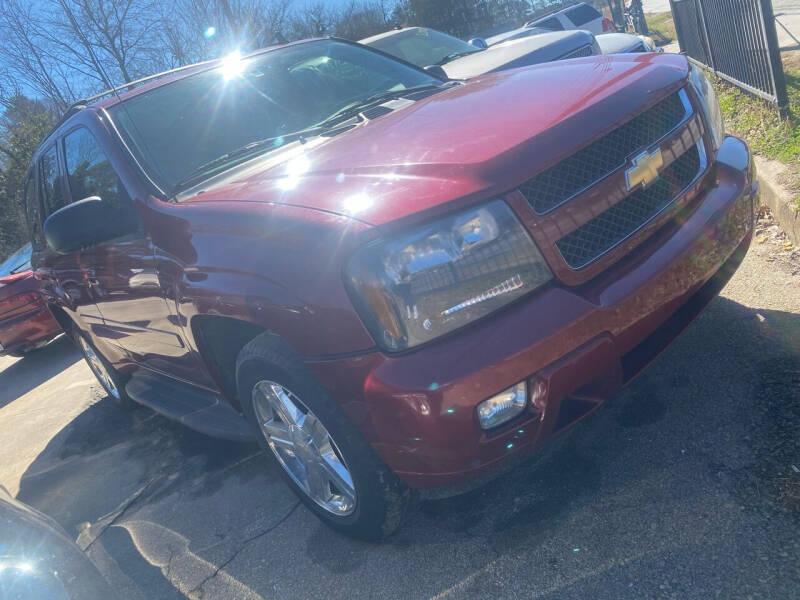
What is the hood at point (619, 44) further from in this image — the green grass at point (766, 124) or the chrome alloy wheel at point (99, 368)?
the chrome alloy wheel at point (99, 368)

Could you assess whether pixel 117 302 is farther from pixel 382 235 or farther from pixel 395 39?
pixel 395 39

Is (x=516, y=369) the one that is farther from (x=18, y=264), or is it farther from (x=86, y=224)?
(x=18, y=264)

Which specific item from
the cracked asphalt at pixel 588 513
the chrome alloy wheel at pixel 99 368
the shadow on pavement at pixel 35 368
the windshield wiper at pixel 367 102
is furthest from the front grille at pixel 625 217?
the shadow on pavement at pixel 35 368

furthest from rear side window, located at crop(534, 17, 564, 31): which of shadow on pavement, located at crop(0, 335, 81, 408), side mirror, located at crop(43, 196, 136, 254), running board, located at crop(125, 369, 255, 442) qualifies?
side mirror, located at crop(43, 196, 136, 254)

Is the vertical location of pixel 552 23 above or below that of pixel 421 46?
below

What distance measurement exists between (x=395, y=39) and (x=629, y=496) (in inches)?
287

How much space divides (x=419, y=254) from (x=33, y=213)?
13.3ft

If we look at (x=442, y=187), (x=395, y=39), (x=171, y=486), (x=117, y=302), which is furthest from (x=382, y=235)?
(x=395, y=39)

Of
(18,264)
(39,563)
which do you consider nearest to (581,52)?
(39,563)

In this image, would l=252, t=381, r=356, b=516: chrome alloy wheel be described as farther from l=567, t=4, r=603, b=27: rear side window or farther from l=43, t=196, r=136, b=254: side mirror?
l=567, t=4, r=603, b=27: rear side window

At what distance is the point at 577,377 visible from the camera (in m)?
2.04

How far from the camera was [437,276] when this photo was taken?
1.98 m

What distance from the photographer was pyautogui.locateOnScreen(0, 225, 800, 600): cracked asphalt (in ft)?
6.77

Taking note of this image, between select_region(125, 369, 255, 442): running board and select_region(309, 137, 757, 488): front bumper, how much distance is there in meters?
1.05
